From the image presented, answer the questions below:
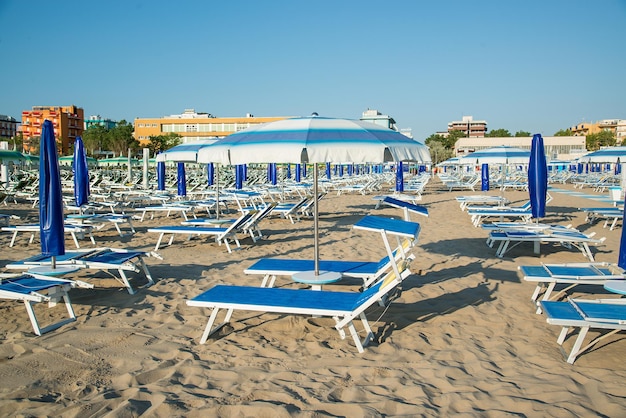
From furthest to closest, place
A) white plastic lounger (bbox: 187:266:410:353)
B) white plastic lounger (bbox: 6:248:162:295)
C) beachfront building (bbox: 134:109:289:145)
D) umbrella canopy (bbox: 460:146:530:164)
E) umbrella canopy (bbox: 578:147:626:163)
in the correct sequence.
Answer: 1. beachfront building (bbox: 134:109:289:145)
2. umbrella canopy (bbox: 578:147:626:163)
3. umbrella canopy (bbox: 460:146:530:164)
4. white plastic lounger (bbox: 6:248:162:295)
5. white plastic lounger (bbox: 187:266:410:353)

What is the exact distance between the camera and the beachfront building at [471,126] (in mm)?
127775

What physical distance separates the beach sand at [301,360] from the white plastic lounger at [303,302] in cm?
16

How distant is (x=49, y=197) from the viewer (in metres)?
4.36

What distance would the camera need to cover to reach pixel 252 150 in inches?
154

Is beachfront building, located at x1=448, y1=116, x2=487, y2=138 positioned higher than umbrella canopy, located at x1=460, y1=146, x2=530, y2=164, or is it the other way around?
beachfront building, located at x1=448, y1=116, x2=487, y2=138

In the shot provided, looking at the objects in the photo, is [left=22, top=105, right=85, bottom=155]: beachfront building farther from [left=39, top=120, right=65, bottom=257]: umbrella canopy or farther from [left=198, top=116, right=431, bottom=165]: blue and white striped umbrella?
[left=198, top=116, right=431, bottom=165]: blue and white striped umbrella

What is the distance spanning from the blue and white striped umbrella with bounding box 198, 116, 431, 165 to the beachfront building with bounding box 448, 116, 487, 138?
Result: 5081 inches

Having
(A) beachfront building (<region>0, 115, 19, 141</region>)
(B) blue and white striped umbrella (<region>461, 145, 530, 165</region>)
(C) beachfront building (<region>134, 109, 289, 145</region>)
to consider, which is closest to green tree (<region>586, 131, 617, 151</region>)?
(C) beachfront building (<region>134, 109, 289, 145</region>)

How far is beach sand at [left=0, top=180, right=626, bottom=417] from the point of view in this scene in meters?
2.71

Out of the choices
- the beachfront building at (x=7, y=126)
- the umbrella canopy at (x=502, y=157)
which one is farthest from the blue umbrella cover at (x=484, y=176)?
the beachfront building at (x=7, y=126)

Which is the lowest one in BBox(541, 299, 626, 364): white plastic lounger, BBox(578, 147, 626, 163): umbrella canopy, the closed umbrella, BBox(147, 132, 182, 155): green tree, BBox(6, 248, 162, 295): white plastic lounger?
BBox(541, 299, 626, 364): white plastic lounger

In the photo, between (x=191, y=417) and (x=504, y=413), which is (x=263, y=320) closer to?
(x=191, y=417)

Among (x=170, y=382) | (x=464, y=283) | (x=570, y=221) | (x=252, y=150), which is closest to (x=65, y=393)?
(x=170, y=382)

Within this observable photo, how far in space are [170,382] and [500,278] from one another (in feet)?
13.4
